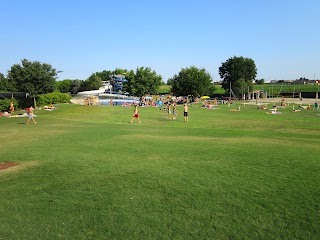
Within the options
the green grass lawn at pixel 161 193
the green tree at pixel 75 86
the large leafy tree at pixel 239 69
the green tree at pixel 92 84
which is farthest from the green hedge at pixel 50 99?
the green tree at pixel 75 86

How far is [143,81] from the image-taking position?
7675 cm

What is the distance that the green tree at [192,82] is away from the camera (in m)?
75.1

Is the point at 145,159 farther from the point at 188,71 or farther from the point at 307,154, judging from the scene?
the point at 188,71

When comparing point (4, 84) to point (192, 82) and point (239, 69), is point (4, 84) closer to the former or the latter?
point (192, 82)

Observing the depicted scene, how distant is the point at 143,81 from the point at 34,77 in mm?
40594

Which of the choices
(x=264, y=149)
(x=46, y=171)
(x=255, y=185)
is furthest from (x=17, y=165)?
(x=264, y=149)

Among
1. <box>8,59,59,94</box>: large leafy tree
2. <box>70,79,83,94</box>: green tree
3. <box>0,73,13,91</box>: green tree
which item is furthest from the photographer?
<box>70,79,83,94</box>: green tree

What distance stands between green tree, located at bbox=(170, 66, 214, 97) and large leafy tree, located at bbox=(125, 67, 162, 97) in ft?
17.0

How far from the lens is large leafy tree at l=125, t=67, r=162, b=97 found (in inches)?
3017

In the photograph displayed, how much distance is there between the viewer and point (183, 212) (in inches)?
267

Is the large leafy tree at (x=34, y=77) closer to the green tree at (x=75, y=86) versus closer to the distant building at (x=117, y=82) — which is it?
the distant building at (x=117, y=82)

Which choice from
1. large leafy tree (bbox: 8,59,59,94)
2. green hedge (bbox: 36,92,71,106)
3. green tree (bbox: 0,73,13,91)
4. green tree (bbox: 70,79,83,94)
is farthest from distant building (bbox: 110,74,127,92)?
large leafy tree (bbox: 8,59,59,94)

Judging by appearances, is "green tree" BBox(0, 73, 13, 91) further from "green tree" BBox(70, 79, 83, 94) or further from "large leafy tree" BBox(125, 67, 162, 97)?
"green tree" BBox(70, 79, 83, 94)

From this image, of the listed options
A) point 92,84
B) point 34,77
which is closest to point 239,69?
point 92,84
